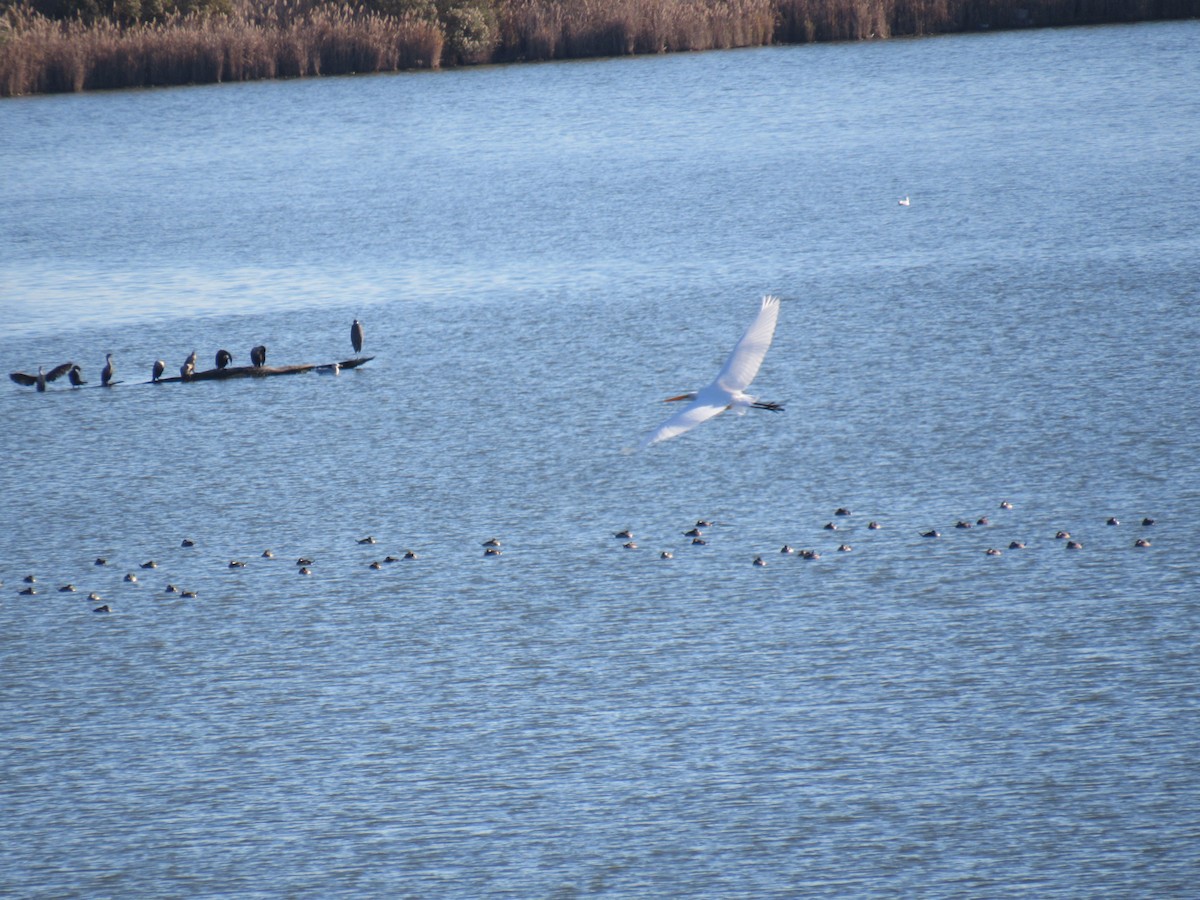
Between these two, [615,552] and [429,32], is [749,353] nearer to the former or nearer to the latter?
[615,552]

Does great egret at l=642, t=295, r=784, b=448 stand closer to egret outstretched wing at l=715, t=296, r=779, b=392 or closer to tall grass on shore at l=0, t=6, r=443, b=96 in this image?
egret outstretched wing at l=715, t=296, r=779, b=392

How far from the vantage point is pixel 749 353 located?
404 inches

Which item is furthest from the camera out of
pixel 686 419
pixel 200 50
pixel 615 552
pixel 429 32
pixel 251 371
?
pixel 429 32

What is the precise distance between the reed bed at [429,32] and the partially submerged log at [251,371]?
21.5m

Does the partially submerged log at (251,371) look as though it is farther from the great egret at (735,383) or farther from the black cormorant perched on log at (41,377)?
the great egret at (735,383)

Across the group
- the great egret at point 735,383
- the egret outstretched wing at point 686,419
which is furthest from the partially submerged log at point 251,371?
the egret outstretched wing at point 686,419

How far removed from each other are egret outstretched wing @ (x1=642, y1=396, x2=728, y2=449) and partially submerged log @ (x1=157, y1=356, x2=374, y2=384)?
21.8 ft

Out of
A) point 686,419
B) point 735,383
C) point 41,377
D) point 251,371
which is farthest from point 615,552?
point 41,377

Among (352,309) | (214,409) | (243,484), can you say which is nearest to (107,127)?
(352,309)

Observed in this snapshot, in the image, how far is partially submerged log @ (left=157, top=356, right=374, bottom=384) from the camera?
15.8 m

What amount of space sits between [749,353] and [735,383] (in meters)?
0.34

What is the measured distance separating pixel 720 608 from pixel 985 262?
10098 millimetres

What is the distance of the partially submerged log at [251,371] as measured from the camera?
51.7ft

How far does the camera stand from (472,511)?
37.7 ft
